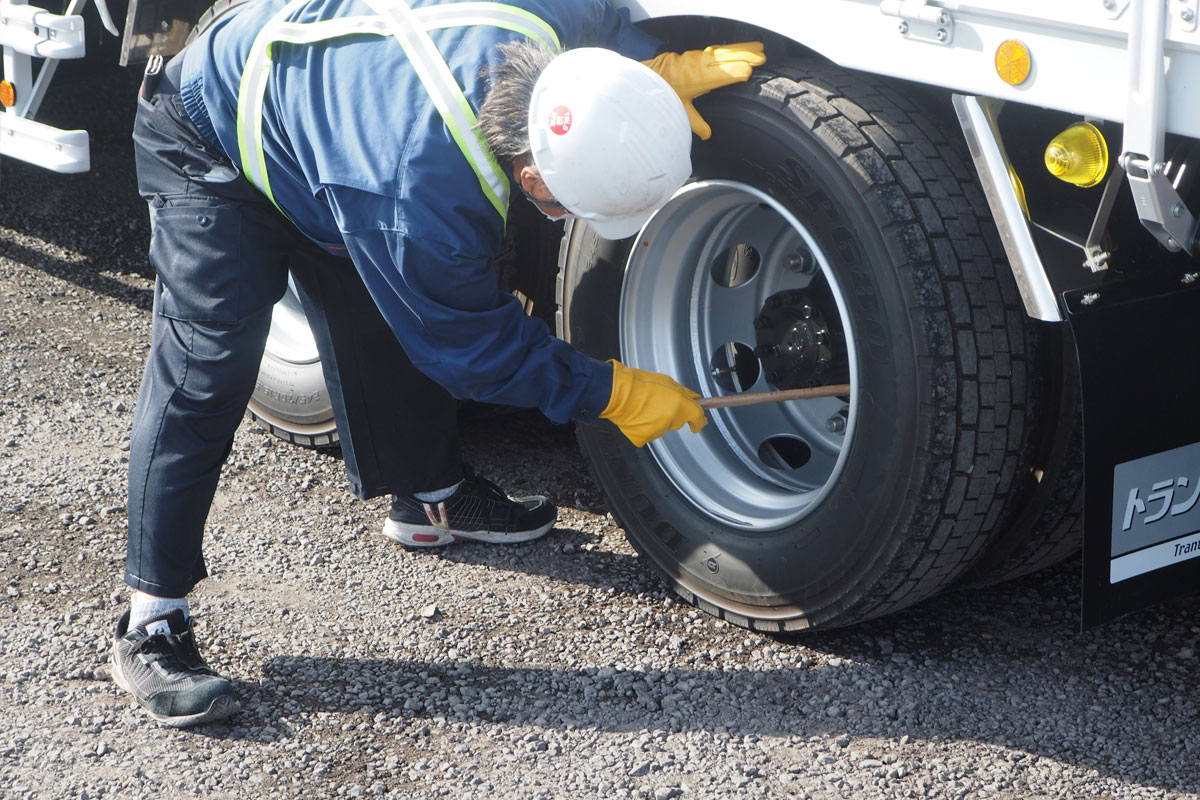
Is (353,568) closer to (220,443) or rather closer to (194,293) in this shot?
(220,443)

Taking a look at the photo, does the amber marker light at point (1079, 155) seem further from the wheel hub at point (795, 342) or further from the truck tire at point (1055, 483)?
the wheel hub at point (795, 342)

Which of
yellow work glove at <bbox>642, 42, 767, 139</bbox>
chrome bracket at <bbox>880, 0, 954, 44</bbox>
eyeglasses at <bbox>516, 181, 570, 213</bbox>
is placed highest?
chrome bracket at <bbox>880, 0, 954, 44</bbox>

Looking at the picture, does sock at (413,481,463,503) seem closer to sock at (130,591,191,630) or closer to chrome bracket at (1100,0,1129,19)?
sock at (130,591,191,630)

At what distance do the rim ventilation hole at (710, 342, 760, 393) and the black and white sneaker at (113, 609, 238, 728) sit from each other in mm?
1320

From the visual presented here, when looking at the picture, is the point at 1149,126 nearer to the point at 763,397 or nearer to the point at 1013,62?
the point at 1013,62

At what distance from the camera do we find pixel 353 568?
3121 millimetres

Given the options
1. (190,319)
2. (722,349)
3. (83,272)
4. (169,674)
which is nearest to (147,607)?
(169,674)

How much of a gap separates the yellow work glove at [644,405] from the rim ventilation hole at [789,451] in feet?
Result: 1.47

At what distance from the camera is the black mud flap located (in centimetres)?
213

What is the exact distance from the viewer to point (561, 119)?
84.1 inches

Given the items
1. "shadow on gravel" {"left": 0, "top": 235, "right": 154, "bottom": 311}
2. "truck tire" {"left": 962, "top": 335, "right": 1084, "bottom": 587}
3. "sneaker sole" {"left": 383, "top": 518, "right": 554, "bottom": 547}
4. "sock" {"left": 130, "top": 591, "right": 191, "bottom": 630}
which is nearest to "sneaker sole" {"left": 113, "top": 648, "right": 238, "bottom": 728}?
"sock" {"left": 130, "top": 591, "right": 191, "bottom": 630}

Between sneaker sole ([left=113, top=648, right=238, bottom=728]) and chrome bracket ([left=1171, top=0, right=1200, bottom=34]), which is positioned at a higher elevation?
chrome bracket ([left=1171, top=0, right=1200, bottom=34])

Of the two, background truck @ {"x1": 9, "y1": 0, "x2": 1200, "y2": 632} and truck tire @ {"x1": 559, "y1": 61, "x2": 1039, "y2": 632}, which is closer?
background truck @ {"x1": 9, "y1": 0, "x2": 1200, "y2": 632}

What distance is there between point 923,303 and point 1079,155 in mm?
368
